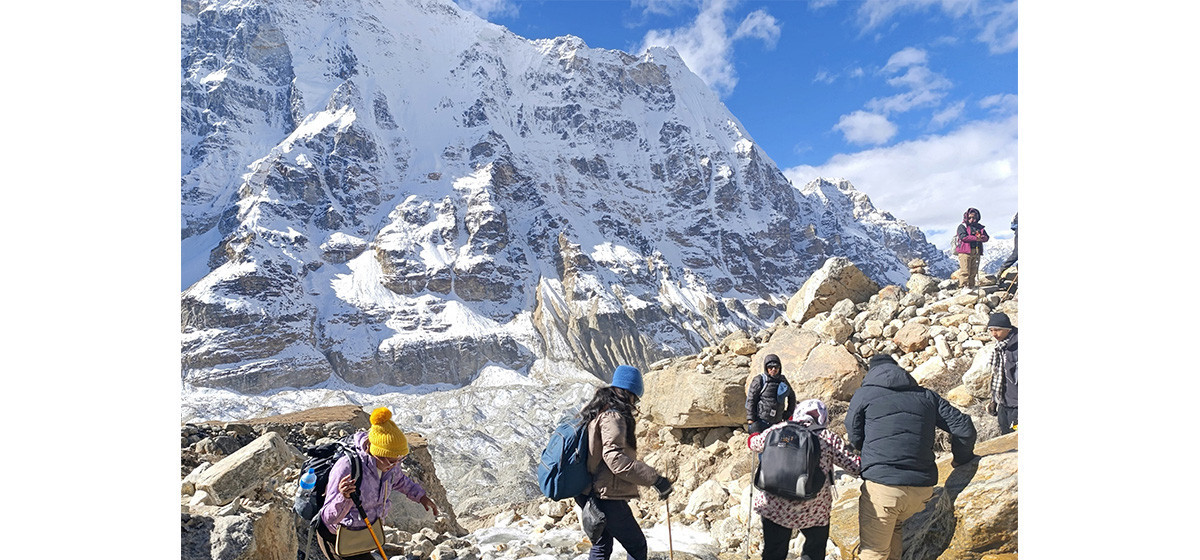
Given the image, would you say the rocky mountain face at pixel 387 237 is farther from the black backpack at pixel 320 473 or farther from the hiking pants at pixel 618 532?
the black backpack at pixel 320 473

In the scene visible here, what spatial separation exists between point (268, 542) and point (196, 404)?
13101 cm

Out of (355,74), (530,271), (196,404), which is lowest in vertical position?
(196,404)

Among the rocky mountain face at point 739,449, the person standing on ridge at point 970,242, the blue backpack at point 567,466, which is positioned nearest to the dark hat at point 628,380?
the blue backpack at point 567,466

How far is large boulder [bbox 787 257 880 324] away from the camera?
12.5m

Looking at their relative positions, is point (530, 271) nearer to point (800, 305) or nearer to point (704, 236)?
point (704, 236)

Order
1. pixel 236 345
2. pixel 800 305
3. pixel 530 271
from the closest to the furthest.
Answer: pixel 800 305 < pixel 236 345 < pixel 530 271

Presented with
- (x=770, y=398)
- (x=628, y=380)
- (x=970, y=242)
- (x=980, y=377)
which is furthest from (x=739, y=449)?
(x=970, y=242)

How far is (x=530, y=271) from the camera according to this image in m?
169

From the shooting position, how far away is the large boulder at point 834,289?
41.0 ft

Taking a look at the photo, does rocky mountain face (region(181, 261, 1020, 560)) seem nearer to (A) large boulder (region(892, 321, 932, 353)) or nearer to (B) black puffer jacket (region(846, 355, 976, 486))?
(A) large boulder (region(892, 321, 932, 353))
